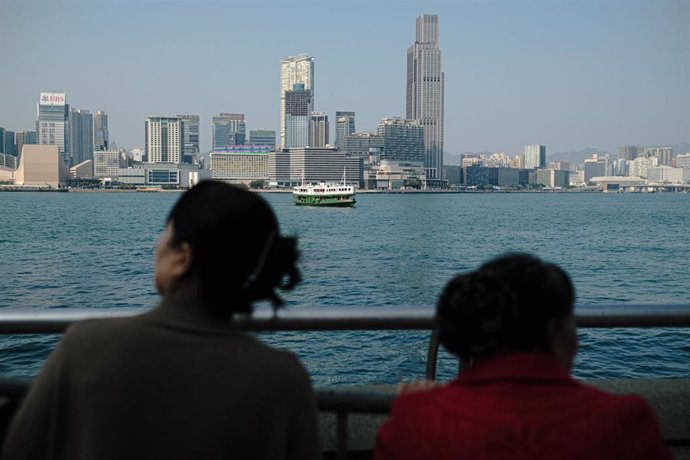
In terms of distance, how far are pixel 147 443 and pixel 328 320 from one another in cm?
85

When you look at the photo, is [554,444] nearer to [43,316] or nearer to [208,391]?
[208,391]

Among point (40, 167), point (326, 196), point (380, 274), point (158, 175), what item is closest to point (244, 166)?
point (158, 175)

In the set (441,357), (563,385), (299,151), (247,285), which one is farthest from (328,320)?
(299,151)

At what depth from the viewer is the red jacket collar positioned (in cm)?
138

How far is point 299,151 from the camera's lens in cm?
17762

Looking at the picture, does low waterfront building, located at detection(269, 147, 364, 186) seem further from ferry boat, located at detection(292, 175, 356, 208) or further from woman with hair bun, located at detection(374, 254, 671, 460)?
woman with hair bun, located at detection(374, 254, 671, 460)

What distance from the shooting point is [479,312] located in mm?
1383

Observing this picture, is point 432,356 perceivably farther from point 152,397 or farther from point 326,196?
point 326,196

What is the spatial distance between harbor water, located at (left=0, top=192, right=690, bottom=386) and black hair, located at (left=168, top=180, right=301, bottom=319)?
0.11 meters

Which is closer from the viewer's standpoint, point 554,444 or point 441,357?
point 554,444

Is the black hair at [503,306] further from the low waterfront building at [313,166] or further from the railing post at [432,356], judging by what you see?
the low waterfront building at [313,166]

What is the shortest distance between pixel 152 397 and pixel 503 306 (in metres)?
0.67

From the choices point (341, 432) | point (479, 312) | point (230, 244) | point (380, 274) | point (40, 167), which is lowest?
point (380, 274)

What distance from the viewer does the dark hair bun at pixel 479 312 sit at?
4.51ft
